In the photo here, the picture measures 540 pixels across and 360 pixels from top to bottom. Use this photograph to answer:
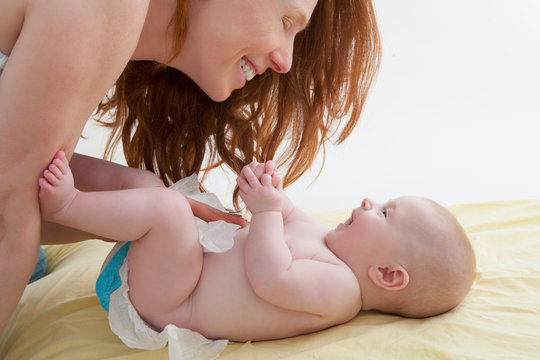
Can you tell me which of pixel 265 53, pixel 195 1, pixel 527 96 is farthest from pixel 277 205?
pixel 527 96

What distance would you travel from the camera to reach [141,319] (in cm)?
127

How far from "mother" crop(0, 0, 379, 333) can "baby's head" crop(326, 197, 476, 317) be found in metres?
0.37

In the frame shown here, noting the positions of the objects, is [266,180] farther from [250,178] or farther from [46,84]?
[46,84]

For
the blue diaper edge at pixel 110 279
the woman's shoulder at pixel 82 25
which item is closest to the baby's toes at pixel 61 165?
the woman's shoulder at pixel 82 25

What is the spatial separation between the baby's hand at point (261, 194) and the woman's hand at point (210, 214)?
0.15 m

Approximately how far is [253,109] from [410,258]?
69 centimetres

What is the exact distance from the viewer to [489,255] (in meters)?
1.64

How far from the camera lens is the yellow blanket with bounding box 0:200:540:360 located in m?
1.17

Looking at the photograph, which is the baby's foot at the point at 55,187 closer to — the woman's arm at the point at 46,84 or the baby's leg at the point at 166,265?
the woman's arm at the point at 46,84

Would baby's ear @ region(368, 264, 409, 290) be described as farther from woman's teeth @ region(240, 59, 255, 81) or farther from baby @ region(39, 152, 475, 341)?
woman's teeth @ region(240, 59, 255, 81)

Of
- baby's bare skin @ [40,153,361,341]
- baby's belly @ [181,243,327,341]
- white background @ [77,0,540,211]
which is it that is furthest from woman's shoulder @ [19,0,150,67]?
white background @ [77,0,540,211]

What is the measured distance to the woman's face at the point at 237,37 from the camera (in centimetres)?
133

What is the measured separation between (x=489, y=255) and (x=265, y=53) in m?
0.80

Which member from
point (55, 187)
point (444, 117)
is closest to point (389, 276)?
point (55, 187)
